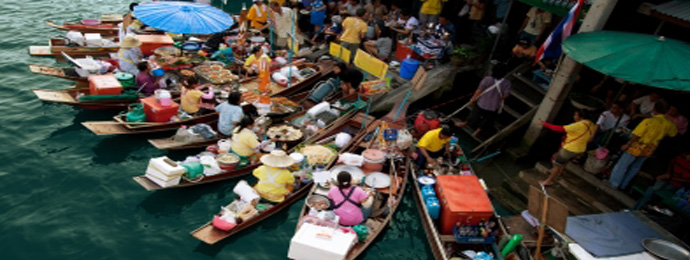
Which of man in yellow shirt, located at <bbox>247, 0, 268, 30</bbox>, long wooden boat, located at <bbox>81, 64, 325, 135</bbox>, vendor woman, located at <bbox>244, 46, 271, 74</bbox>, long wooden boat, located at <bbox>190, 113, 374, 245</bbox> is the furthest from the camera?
man in yellow shirt, located at <bbox>247, 0, 268, 30</bbox>

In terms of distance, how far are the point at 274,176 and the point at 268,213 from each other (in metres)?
→ 0.87

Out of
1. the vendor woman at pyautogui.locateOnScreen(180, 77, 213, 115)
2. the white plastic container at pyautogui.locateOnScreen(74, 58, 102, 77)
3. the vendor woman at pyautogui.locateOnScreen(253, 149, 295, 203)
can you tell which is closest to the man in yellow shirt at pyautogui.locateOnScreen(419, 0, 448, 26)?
the vendor woman at pyautogui.locateOnScreen(180, 77, 213, 115)

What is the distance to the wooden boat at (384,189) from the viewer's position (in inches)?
336

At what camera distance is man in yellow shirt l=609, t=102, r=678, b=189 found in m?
9.04

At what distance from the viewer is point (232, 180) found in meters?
10.7

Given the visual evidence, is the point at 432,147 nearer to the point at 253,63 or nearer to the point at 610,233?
the point at 610,233

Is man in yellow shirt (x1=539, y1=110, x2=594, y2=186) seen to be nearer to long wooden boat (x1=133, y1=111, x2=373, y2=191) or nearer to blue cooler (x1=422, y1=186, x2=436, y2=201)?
blue cooler (x1=422, y1=186, x2=436, y2=201)

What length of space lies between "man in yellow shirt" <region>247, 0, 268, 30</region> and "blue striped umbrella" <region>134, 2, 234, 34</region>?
13.4 feet

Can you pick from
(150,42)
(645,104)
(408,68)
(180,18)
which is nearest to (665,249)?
(645,104)

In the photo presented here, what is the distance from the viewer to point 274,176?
30.3 feet

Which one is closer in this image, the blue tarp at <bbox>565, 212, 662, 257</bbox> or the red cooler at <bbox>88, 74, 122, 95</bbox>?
the blue tarp at <bbox>565, 212, 662, 257</bbox>

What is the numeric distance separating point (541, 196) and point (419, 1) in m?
11.6

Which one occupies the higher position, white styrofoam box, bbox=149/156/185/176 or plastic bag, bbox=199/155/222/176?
white styrofoam box, bbox=149/156/185/176

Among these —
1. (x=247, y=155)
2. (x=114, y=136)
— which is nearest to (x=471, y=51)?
(x=247, y=155)
